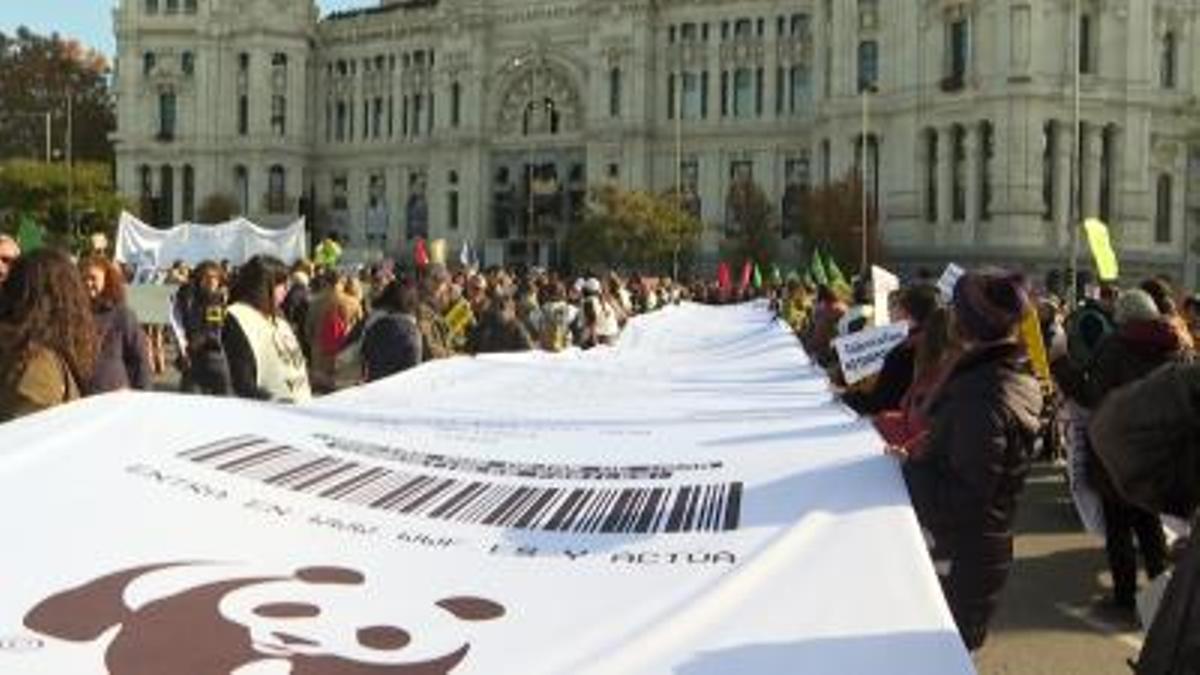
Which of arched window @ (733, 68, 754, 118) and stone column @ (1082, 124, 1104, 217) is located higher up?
arched window @ (733, 68, 754, 118)

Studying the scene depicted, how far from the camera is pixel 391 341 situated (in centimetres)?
1081

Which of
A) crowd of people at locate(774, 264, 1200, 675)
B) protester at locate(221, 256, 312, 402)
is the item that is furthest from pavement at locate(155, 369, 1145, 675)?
protester at locate(221, 256, 312, 402)

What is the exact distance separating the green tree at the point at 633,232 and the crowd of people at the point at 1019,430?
65.3 m

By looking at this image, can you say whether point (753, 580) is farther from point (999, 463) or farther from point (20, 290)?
point (20, 290)

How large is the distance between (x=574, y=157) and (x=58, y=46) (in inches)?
1658

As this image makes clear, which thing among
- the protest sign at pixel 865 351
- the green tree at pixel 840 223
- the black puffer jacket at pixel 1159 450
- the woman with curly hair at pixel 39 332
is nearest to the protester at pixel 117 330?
the woman with curly hair at pixel 39 332

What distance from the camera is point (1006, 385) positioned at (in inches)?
221

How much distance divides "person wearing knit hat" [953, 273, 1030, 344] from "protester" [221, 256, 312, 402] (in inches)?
153

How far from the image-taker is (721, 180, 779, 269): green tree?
82.6 m

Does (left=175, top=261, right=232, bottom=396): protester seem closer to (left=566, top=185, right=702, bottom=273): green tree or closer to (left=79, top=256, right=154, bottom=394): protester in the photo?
(left=79, top=256, right=154, bottom=394): protester

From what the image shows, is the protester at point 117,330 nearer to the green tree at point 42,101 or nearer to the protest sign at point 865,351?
the protest sign at point 865,351

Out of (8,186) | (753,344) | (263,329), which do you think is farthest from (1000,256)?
(263,329)

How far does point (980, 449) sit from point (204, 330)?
9171mm

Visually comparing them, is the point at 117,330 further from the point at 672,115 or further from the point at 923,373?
the point at 672,115
